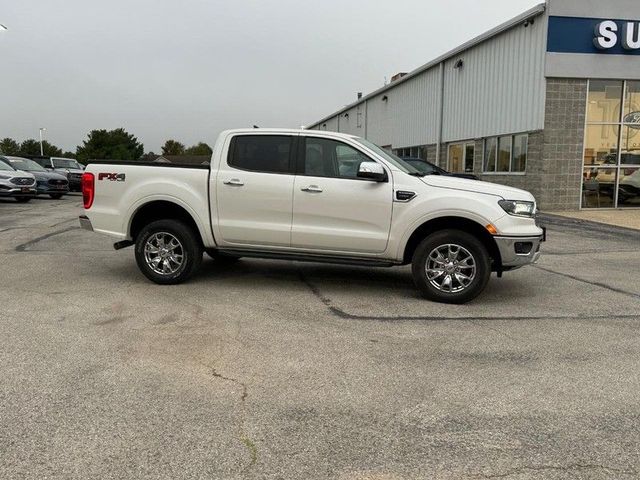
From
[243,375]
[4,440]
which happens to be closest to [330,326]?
[243,375]

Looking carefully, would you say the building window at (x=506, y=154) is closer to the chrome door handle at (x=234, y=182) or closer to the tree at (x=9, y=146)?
the chrome door handle at (x=234, y=182)

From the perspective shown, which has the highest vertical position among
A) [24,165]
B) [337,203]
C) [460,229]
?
[24,165]

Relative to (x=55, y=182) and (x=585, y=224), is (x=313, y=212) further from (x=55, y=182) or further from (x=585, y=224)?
(x=55, y=182)

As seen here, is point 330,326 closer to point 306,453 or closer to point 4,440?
point 306,453

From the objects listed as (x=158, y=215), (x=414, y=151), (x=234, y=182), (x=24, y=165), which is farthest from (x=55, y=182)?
(x=234, y=182)

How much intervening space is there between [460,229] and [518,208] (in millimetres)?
667

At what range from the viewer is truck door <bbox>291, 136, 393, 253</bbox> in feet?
21.3

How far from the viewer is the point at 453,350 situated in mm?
4840

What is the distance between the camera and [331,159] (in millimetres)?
6734

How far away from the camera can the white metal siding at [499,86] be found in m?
17.5

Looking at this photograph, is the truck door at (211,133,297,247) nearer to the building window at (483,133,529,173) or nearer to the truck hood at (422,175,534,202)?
the truck hood at (422,175,534,202)

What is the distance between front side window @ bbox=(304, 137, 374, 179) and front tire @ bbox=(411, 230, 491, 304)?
1.21 metres

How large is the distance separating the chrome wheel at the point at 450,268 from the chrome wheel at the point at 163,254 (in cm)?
308

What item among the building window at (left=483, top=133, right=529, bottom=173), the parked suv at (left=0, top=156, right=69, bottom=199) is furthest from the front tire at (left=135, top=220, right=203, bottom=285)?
the parked suv at (left=0, top=156, right=69, bottom=199)
